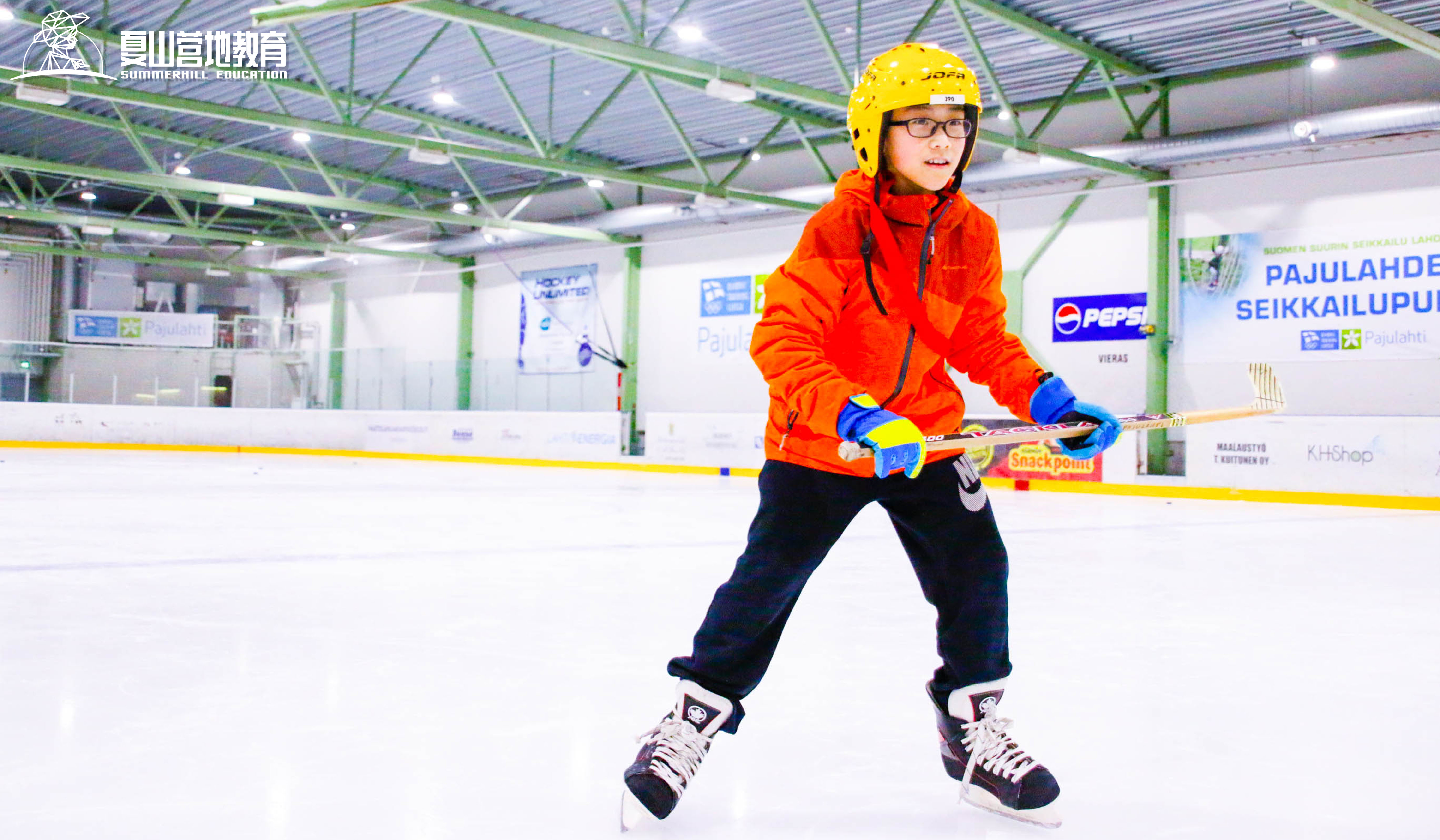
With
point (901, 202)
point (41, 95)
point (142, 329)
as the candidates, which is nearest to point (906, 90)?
point (901, 202)

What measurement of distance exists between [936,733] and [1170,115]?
13.2 meters

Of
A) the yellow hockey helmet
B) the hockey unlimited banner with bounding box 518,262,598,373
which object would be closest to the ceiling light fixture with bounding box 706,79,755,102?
the yellow hockey helmet

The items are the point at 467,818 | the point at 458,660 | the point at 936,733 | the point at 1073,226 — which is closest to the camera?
the point at 467,818

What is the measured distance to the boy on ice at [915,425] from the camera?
189 centimetres

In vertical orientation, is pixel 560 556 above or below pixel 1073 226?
below

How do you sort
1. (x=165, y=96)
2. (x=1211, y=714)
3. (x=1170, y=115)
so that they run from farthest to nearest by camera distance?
(x=1170, y=115) < (x=165, y=96) < (x=1211, y=714)

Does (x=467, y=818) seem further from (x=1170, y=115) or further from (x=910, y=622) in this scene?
(x=1170, y=115)

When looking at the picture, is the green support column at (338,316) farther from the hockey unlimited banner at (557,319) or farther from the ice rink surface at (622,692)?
the ice rink surface at (622,692)

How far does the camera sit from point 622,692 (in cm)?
285

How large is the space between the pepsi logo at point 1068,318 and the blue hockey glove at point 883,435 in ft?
45.6

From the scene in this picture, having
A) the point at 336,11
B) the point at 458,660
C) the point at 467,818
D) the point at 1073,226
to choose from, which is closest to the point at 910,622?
the point at 458,660

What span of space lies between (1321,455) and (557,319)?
1365cm

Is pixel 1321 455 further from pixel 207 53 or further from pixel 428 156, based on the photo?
pixel 207 53

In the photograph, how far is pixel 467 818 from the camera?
1892 millimetres
